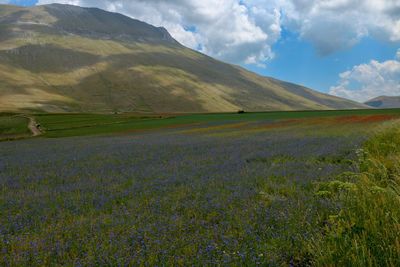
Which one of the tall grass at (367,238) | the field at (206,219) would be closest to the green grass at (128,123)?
the field at (206,219)

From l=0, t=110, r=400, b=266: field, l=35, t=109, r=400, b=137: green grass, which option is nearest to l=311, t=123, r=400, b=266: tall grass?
l=0, t=110, r=400, b=266: field

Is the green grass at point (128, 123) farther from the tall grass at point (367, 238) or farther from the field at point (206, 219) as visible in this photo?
the tall grass at point (367, 238)

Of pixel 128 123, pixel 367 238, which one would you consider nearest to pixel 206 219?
pixel 367 238

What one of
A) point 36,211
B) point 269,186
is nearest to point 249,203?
point 269,186

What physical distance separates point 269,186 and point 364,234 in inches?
212

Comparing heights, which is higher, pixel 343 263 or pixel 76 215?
pixel 343 263

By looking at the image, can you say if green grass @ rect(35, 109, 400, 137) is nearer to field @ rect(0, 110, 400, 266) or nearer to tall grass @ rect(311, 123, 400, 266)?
field @ rect(0, 110, 400, 266)

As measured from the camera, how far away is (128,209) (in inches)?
322

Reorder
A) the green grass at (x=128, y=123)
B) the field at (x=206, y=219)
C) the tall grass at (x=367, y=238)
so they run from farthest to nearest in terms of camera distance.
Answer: the green grass at (x=128, y=123) → the field at (x=206, y=219) → the tall grass at (x=367, y=238)

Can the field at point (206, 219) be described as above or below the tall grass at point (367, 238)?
below

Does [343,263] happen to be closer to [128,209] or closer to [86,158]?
[128,209]

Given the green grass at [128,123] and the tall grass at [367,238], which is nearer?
the tall grass at [367,238]

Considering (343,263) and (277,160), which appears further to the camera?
(277,160)

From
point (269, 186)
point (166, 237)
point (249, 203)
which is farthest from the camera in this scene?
point (269, 186)
